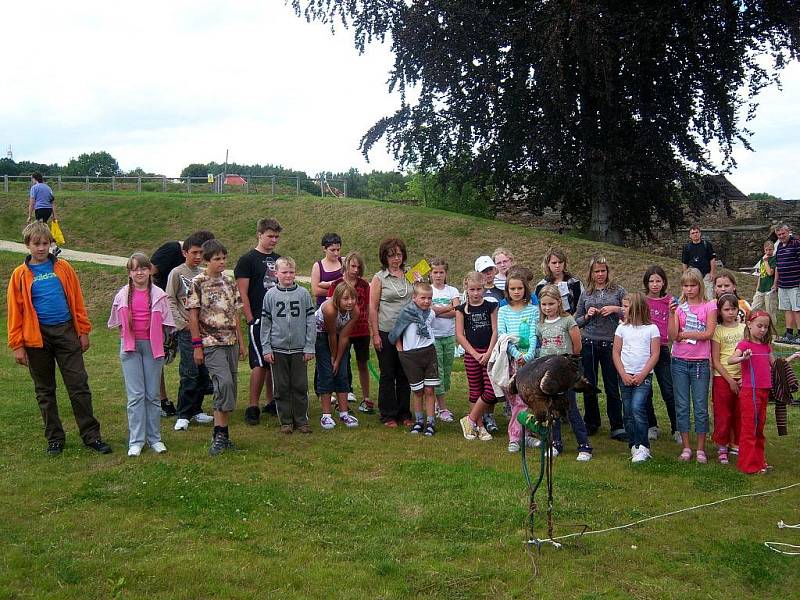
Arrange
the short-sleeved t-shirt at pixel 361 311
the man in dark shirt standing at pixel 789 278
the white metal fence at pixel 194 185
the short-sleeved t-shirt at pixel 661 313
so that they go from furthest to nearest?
the white metal fence at pixel 194 185 → the man in dark shirt standing at pixel 789 278 → the short-sleeved t-shirt at pixel 361 311 → the short-sleeved t-shirt at pixel 661 313

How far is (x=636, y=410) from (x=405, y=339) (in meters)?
2.25

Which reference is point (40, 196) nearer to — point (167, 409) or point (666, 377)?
point (167, 409)

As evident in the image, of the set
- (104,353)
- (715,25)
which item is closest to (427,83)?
(715,25)

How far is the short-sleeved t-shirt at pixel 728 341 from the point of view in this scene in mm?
6645

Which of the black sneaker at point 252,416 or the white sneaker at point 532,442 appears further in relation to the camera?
the black sneaker at point 252,416

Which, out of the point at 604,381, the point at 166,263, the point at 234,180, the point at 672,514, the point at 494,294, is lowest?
the point at 672,514

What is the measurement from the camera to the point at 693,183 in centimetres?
2116

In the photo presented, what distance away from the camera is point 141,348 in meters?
6.58

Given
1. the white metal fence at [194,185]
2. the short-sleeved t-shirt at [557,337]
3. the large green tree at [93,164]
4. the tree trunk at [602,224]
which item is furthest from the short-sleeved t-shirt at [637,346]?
the large green tree at [93,164]

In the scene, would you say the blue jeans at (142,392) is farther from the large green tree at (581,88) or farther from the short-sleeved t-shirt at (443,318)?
the large green tree at (581,88)

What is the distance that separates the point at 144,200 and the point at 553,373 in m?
25.8

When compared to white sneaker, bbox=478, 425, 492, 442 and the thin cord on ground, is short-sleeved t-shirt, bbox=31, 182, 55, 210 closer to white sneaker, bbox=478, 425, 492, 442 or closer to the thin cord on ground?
white sneaker, bbox=478, 425, 492, 442

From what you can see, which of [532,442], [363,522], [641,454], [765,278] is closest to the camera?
[363,522]

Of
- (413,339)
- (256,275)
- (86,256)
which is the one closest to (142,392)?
(256,275)
